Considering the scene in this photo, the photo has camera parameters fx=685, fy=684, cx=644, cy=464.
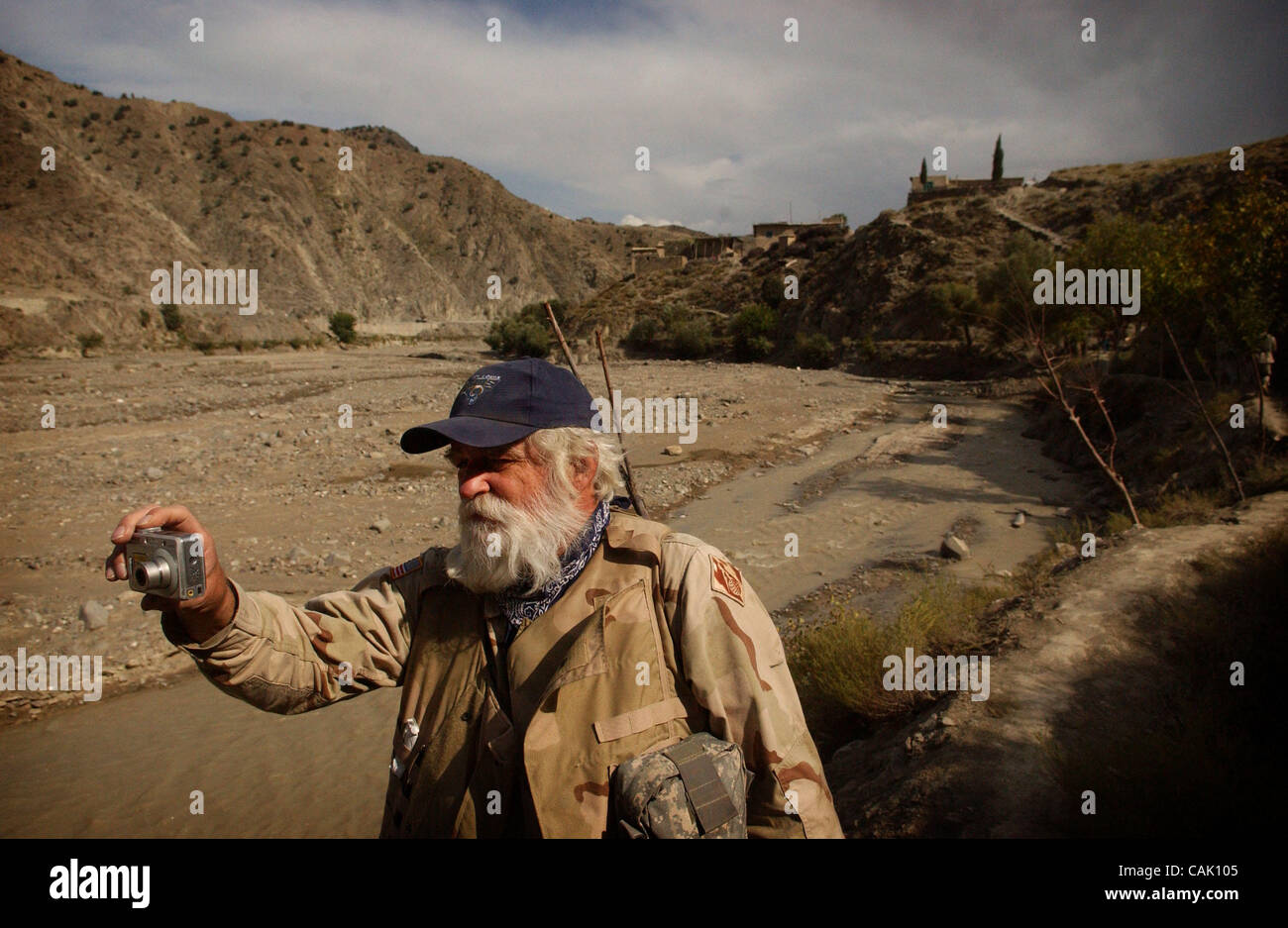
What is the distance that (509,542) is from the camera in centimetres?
191

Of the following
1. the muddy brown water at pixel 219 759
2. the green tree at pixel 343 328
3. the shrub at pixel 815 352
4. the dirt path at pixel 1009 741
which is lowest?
the muddy brown water at pixel 219 759

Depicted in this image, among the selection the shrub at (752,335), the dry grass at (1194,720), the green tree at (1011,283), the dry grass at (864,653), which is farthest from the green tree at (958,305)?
the dry grass at (864,653)

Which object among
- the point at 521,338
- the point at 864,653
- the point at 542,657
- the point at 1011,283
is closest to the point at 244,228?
the point at 521,338

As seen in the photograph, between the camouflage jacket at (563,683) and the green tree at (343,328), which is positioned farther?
the green tree at (343,328)

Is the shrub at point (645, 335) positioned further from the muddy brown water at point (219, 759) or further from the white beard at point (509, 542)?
the white beard at point (509, 542)

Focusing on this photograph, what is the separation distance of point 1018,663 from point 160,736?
7220 millimetres

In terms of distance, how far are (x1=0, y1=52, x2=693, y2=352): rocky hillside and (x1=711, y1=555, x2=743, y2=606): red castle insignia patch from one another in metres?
43.5

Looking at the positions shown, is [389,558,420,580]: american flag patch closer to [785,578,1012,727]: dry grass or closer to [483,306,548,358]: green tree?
[785,578,1012,727]: dry grass

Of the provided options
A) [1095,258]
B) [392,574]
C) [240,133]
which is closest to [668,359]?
[1095,258]

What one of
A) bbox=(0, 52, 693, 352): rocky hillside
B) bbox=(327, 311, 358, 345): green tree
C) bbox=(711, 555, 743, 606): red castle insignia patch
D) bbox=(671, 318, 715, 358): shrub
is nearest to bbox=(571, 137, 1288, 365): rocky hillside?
bbox=(671, 318, 715, 358): shrub

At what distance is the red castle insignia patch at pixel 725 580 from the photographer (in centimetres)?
186

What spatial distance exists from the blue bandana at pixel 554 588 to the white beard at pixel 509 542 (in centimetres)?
2

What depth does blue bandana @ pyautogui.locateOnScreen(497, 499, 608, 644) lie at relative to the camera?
6.44 feet
